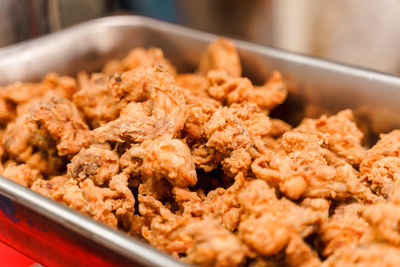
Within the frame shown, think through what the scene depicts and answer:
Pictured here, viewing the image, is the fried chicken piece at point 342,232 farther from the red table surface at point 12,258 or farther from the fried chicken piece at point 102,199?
the red table surface at point 12,258

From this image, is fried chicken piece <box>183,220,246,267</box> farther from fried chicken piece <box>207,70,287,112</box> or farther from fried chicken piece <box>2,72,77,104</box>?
fried chicken piece <box>2,72,77,104</box>

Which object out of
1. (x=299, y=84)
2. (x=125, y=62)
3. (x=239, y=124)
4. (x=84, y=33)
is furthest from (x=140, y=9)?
(x=239, y=124)

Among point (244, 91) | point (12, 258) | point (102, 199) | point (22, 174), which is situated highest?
point (244, 91)

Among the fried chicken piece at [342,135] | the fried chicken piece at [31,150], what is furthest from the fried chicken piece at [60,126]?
the fried chicken piece at [342,135]

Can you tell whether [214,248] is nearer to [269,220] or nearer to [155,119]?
[269,220]

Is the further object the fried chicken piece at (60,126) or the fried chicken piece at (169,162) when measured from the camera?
the fried chicken piece at (60,126)

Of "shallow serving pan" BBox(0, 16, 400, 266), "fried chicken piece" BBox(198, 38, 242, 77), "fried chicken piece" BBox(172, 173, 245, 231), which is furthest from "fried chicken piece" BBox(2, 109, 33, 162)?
"fried chicken piece" BBox(198, 38, 242, 77)

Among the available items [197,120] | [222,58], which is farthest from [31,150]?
[222,58]
